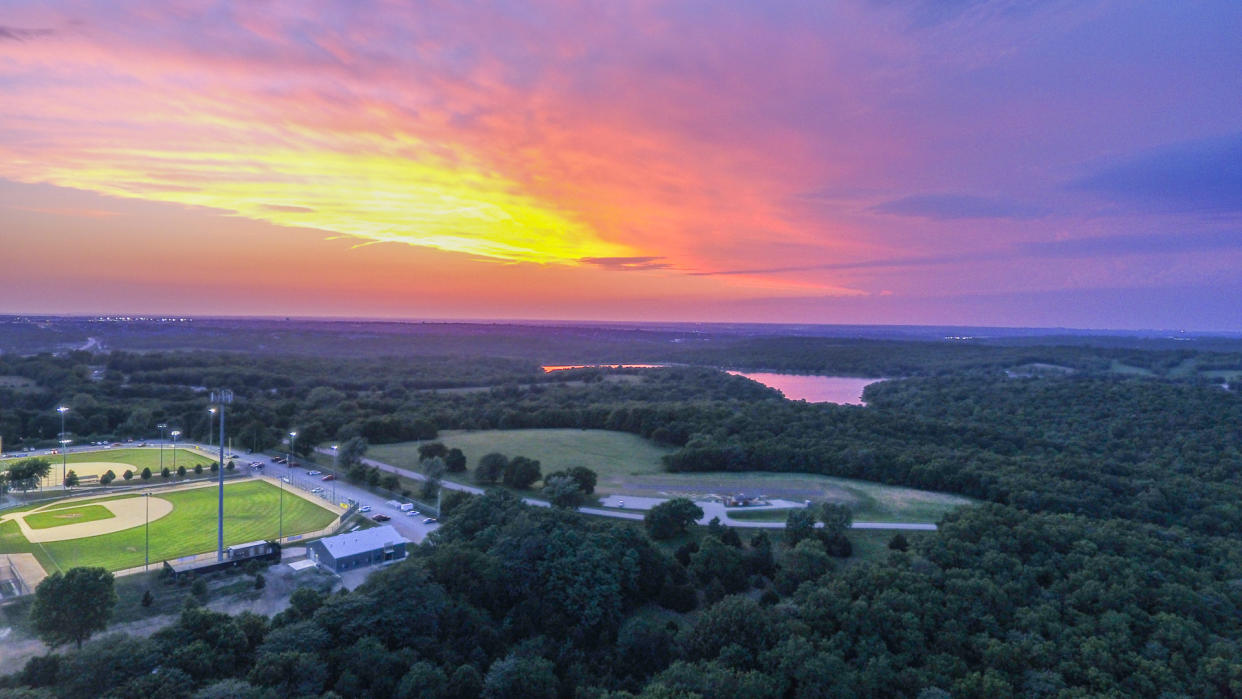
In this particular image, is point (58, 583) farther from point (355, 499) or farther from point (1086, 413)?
point (1086, 413)

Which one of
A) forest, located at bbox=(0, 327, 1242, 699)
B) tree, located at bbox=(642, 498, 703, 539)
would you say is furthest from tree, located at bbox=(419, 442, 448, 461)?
tree, located at bbox=(642, 498, 703, 539)

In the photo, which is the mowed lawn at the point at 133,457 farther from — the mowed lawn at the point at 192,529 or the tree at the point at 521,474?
the tree at the point at 521,474

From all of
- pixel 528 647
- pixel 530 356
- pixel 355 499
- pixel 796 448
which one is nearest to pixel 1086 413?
pixel 796 448

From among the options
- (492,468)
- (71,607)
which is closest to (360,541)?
(71,607)

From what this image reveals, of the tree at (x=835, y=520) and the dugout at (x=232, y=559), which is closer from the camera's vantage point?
the dugout at (x=232, y=559)

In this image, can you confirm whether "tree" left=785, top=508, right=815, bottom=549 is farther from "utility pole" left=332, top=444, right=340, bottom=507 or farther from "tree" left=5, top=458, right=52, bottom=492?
"tree" left=5, top=458, right=52, bottom=492

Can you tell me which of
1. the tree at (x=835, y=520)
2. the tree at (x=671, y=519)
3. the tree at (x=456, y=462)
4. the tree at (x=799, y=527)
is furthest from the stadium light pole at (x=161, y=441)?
the tree at (x=835, y=520)
